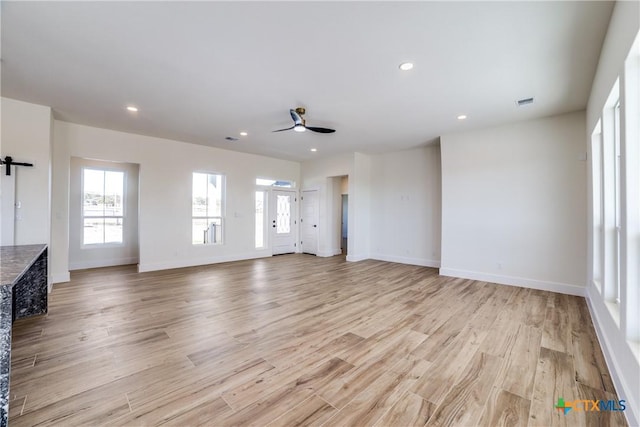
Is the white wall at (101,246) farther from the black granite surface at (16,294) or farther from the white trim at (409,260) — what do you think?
the white trim at (409,260)

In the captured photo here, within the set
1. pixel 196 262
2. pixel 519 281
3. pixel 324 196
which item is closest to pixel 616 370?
pixel 519 281

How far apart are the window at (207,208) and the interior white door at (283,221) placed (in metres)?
1.59

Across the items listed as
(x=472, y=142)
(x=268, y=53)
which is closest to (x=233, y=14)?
(x=268, y=53)

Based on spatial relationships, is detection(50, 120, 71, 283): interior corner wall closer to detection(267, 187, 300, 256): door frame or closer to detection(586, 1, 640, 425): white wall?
detection(267, 187, 300, 256): door frame

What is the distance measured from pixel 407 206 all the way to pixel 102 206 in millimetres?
7424

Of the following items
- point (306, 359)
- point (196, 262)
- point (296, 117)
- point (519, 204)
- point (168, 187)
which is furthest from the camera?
point (196, 262)

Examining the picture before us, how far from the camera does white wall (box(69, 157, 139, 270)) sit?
19.6ft

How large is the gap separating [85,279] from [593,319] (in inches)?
311

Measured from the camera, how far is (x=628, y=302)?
1838 millimetres

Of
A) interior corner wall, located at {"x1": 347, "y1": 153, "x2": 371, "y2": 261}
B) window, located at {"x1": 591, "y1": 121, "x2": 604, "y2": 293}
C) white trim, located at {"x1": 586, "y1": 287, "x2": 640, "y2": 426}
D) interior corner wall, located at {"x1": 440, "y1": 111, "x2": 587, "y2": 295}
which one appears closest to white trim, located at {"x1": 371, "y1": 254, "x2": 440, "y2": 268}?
interior corner wall, located at {"x1": 347, "y1": 153, "x2": 371, "y2": 261}

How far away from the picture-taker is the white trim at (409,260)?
6422mm

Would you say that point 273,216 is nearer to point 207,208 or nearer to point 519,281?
point 207,208

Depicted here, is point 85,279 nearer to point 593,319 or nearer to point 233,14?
point 233,14

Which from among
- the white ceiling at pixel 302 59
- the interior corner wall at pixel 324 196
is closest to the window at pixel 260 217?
the interior corner wall at pixel 324 196
